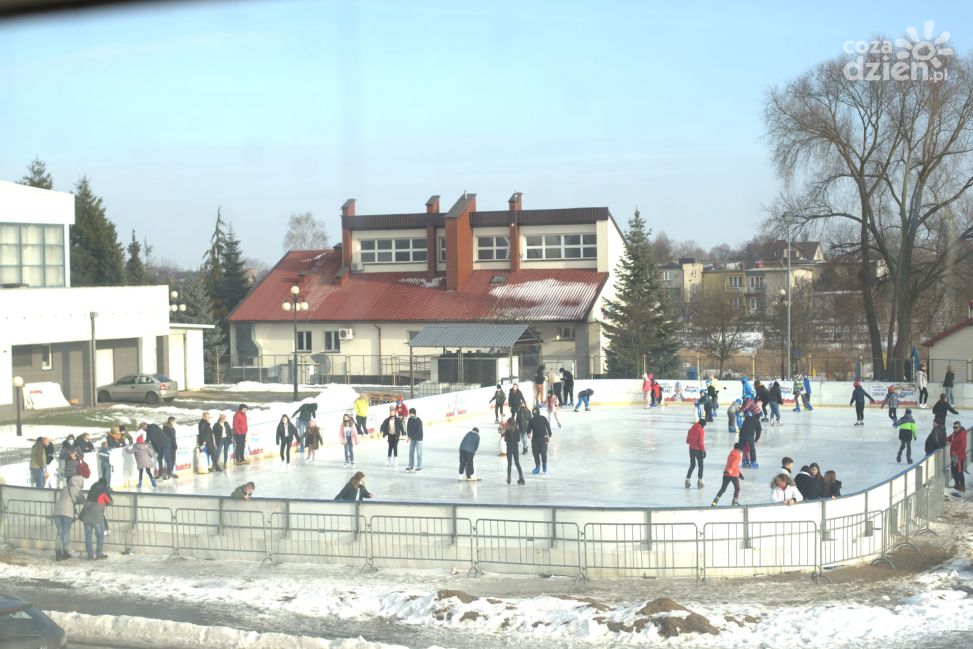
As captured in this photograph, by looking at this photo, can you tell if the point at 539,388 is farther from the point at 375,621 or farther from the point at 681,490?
the point at 375,621

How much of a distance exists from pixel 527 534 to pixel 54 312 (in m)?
26.7

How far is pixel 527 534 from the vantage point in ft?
46.6

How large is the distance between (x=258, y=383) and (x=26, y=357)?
12390 mm

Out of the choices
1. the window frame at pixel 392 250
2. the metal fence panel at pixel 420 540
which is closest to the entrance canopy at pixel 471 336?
the window frame at pixel 392 250

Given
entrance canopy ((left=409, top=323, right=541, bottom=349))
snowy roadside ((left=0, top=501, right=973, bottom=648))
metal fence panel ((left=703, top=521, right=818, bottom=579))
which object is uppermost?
entrance canopy ((left=409, top=323, right=541, bottom=349))

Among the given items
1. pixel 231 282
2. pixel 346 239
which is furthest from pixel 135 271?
pixel 346 239

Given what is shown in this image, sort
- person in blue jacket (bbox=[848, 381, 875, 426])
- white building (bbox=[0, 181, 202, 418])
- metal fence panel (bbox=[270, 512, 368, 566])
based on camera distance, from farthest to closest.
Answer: white building (bbox=[0, 181, 202, 418]) < person in blue jacket (bbox=[848, 381, 875, 426]) < metal fence panel (bbox=[270, 512, 368, 566])

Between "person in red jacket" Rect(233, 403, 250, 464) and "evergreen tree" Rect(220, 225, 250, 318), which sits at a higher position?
"evergreen tree" Rect(220, 225, 250, 318)

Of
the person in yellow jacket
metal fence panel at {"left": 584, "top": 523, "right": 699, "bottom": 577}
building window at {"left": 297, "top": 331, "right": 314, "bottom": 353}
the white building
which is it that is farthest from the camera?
building window at {"left": 297, "top": 331, "right": 314, "bottom": 353}

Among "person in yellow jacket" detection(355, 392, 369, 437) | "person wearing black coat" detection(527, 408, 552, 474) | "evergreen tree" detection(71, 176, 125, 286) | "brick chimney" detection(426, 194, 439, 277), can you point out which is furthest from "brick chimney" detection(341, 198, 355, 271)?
"person wearing black coat" detection(527, 408, 552, 474)

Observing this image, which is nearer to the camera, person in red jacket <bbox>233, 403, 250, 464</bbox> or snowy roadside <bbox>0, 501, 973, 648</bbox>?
snowy roadside <bbox>0, 501, 973, 648</bbox>

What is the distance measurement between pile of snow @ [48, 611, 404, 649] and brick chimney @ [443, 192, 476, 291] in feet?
144

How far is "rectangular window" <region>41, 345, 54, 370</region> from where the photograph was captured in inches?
1449

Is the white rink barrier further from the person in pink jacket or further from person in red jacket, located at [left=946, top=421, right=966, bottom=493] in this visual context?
the person in pink jacket
